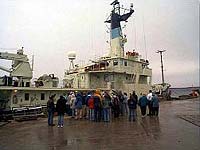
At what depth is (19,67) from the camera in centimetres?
2278

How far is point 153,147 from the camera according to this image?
7.81m

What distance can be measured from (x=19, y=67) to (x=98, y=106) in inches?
430

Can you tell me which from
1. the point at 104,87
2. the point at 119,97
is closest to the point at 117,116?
the point at 119,97

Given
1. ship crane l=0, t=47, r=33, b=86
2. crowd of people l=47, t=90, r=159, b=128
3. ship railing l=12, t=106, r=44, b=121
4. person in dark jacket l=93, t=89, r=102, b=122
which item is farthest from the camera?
ship crane l=0, t=47, r=33, b=86

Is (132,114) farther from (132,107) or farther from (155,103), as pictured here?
(155,103)

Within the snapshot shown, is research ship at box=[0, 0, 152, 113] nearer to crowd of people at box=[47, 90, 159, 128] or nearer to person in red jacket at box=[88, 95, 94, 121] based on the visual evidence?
crowd of people at box=[47, 90, 159, 128]

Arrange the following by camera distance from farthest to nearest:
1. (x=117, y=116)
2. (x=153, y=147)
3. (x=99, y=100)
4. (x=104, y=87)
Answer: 1. (x=104, y=87)
2. (x=117, y=116)
3. (x=99, y=100)
4. (x=153, y=147)

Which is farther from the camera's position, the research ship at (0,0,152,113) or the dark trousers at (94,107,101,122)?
the research ship at (0,0,152,113)

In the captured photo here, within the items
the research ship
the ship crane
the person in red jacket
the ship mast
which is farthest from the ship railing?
the ship mast

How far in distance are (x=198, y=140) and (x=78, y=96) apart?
7.64 metres

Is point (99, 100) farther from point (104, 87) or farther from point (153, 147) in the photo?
point (104, 87)

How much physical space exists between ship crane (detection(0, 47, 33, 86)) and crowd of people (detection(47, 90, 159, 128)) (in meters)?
7.05

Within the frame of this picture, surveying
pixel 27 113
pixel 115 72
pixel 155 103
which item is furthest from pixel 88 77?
pixel 155 103

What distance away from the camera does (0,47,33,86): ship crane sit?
73.6 ft
